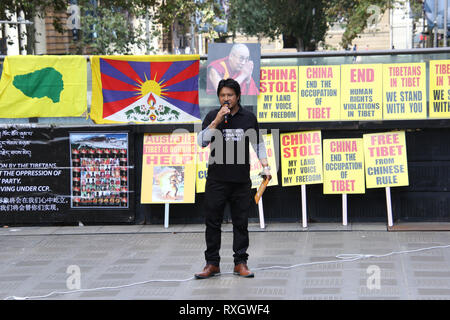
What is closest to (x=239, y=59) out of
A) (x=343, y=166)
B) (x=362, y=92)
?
(x=362, y=92)

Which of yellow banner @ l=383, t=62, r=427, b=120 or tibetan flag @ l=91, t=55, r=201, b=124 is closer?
yellow banner @ l=383, t=62, r=427, b=120

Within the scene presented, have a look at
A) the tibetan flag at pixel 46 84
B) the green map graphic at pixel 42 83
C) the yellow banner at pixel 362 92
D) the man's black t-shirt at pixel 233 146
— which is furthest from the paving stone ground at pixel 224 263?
the green map graphic at pixel 42 83

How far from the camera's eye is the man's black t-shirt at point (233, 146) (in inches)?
265

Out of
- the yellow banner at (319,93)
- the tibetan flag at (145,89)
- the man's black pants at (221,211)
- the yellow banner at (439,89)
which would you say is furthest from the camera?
the tibetan flag at (145,89)

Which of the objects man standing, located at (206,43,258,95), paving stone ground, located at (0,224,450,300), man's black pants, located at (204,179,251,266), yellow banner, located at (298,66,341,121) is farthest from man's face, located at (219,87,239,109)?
yellow banner, located at (298,66,341,121)

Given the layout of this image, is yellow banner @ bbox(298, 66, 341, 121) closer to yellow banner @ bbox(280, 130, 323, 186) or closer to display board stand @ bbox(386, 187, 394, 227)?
yellow banner @ bbox(280, 130, 323, 186)

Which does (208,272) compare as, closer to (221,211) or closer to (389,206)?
(221,211)

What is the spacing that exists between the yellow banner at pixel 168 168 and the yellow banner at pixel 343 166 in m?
1.64

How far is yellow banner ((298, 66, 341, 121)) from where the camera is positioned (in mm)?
9070

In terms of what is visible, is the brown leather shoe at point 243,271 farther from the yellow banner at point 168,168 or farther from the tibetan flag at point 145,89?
the tibetan flag at point 145,89

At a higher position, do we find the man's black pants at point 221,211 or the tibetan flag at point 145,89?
the tibetan flag at point 145,89

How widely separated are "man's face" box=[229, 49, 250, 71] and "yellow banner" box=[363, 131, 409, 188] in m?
1.71

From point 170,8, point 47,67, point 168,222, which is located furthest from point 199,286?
point 170,8

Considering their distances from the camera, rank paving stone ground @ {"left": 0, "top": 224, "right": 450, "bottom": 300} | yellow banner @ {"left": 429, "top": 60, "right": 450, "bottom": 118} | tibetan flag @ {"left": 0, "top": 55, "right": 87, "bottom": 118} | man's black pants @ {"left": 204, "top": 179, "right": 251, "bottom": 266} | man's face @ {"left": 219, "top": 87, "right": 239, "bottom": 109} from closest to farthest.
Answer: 1. paving stone ground @ {"left": 0, "top": 224, "right": 450, "bottom": 300}
2. man's face @ {"left": 219, "top": 87, "right": 239, "bottom": 109}
3. man's black pants @ {"left": 204, "top": 179, "right": 251, "bottom": 266}
4. yellow banner @ {"left": 429, "top": 60, "right": 450, "bottom": 118}
5. tibetan flag @ {"left": 0, "top": 55, "right": 87, "bottom": 118}
